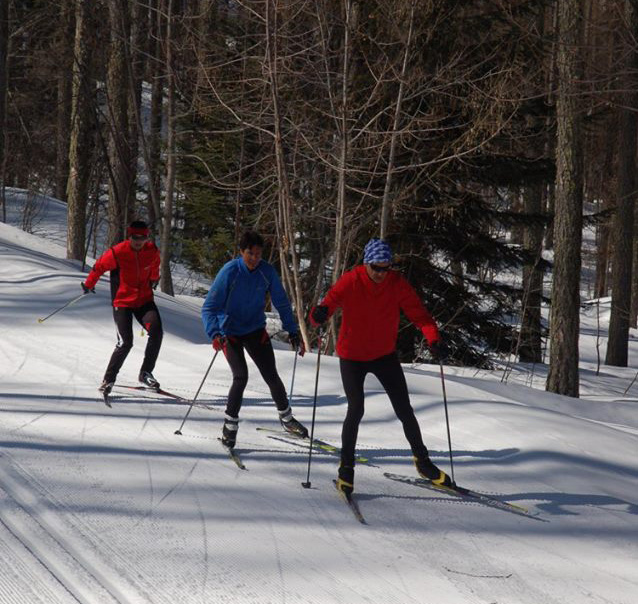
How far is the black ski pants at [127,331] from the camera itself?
28.8 ft

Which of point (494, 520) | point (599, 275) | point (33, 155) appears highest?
point (33, 155)

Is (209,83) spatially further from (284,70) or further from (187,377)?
(187,377)

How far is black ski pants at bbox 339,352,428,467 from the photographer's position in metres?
6.07

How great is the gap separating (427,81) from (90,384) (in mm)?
7351

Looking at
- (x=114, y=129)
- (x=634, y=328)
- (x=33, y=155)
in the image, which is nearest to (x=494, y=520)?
(x=114, y=129)

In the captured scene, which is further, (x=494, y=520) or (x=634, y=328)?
(x=634, y=328)

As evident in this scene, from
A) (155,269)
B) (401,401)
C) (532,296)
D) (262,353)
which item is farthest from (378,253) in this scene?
(532,296)

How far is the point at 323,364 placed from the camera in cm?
1065

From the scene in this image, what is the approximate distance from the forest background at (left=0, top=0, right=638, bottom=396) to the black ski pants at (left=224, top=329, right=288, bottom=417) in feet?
17.5

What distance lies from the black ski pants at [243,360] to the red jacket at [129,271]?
2197 millimetres

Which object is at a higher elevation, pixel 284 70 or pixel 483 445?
pixel 284 70

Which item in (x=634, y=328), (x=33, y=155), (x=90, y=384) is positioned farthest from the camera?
(x=33, y=155)

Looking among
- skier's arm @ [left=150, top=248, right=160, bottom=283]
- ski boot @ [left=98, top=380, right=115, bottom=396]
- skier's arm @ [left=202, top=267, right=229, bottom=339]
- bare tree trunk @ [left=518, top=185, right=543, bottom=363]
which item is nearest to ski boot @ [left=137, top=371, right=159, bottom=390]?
ski boot @ [left=98, top=380, right=115, bottom=396]

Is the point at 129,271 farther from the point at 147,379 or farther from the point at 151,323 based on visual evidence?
the point at 147,379
